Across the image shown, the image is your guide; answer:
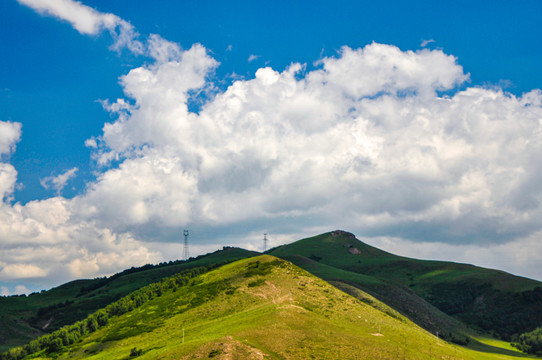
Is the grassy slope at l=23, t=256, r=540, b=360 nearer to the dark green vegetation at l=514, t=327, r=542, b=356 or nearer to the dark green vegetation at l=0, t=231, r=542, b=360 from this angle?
the dark green vegetation at l=0, t=231, r=542, b=360

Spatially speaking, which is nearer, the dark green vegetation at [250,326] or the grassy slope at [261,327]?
the grassy slope at [261,327]

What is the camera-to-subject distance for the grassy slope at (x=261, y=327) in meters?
70.6

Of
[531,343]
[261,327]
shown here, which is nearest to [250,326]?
[261,327]

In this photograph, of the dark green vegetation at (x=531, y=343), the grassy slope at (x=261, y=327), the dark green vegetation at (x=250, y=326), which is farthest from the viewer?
the dark green vegetation at (x=531, y=343)

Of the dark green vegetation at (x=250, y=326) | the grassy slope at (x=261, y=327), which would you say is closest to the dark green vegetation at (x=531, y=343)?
the dark green vegetation at (x=250, y=326)

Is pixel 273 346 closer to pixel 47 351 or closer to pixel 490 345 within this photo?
pixel 47 351

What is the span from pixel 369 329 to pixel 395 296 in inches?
4062

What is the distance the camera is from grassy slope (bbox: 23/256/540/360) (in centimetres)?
7062

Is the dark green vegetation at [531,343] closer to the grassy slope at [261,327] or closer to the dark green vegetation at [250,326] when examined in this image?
the dark green vegetation at [250,326]

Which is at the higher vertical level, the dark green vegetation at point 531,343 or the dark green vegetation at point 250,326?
the dark green vegetation at point 250,326

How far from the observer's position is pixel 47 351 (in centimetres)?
10462

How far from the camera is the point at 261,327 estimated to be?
77.0 m

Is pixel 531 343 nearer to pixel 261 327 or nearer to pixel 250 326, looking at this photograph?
pixel 261 327

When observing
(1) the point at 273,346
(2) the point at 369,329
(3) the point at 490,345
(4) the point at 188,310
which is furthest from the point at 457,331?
(1) the point at 273,346
